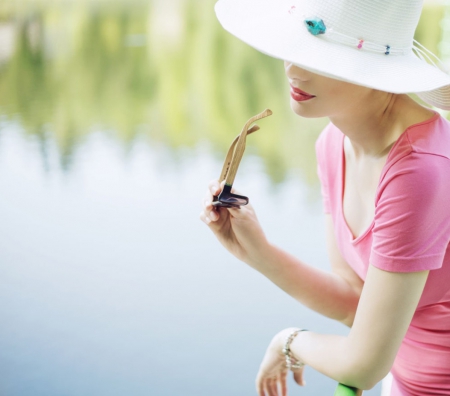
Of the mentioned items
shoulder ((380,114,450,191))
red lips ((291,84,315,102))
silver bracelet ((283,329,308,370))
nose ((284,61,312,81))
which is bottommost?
silver bracelet ((283,329,308,370))

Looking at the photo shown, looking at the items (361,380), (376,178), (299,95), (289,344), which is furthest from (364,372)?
(299,95)

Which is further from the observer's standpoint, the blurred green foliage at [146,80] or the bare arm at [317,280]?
the blurred green foliage at [146,80]

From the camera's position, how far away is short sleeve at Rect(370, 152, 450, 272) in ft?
2.38

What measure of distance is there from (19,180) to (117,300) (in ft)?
2.52

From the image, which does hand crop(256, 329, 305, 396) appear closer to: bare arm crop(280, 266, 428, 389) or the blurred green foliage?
bare arm crop(280, 266, 428, 389)

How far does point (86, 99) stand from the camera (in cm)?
300

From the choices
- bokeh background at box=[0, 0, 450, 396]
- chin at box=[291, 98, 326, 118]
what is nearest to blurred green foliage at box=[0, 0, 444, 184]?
bokeh background at box=[0, 0, 450, 396]

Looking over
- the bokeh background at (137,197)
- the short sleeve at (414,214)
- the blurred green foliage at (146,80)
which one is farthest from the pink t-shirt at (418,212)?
the blurred green foliage at (146,80)

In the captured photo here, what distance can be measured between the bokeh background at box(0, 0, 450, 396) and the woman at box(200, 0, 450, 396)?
1184 mm

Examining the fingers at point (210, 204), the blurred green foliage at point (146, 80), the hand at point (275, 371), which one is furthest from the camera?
the blurred green foliage at point (146, 80)

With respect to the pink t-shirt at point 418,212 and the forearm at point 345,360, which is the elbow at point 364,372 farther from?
the pink t-shirt at point 418,212

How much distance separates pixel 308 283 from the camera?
962 mm

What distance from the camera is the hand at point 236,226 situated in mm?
851

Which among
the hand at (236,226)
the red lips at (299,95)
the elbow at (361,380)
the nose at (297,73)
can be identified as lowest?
the elbow at (361,380)
